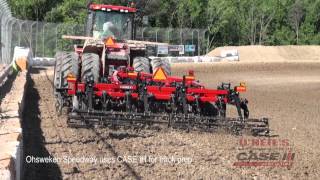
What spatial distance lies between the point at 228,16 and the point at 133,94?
48.7 m

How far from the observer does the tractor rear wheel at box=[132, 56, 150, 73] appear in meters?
11.7

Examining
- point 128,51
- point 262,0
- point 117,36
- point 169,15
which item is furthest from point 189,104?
point 262,0

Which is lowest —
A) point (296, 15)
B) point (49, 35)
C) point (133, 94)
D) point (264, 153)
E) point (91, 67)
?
point (264, 153)

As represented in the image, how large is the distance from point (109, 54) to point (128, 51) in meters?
0.42

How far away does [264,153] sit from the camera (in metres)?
8.36

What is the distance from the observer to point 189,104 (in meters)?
10.7

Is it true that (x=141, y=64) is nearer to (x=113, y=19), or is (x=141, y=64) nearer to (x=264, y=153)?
(x=113, y=19)

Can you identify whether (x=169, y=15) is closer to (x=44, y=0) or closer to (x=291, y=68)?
(x=44, y=0)

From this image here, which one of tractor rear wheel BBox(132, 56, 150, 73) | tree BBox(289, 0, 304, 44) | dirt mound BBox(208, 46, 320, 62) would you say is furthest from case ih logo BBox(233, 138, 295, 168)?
tree BBox(289, 0, 304, 44)

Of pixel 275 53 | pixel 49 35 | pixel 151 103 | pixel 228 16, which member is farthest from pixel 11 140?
pixel 228 16

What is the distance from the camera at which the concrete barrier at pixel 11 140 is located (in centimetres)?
557

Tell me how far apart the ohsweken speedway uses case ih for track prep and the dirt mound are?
31.6m

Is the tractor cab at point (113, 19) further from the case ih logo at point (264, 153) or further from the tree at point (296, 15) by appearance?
the tree at point (296, 15)

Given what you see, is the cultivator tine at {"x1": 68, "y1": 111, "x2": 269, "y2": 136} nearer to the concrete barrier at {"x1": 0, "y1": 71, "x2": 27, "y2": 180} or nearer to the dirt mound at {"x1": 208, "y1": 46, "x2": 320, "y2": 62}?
the concrete barrier at {"x1": 0, "y1": 71, "x2": 27, "y2": 180}
